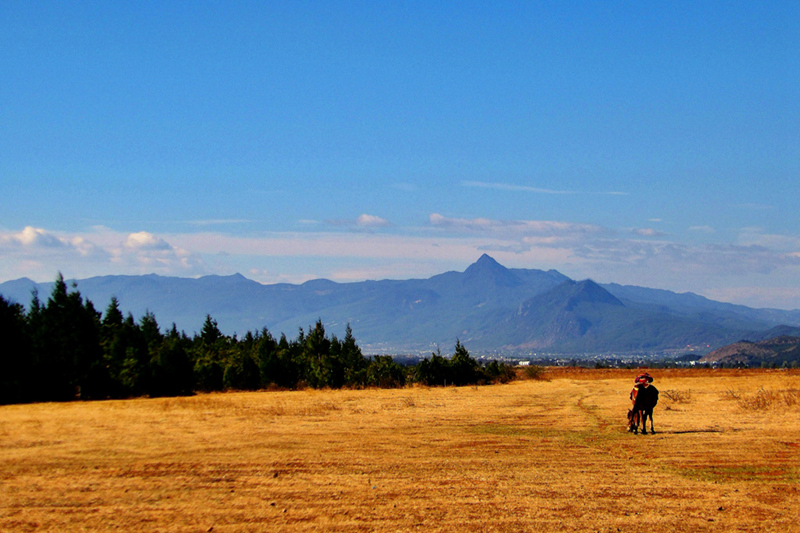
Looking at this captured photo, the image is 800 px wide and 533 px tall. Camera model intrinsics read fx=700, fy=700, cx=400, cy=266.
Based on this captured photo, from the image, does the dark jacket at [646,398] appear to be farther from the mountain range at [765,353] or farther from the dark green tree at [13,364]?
the mountain range at [765,353]

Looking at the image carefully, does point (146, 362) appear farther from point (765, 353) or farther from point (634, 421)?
point (765, 353)

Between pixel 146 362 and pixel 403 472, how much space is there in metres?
32.0

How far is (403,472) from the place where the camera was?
15.5 metres

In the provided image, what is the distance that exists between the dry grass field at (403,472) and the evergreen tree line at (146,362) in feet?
38.1

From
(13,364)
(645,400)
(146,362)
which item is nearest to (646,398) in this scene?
(645,400)

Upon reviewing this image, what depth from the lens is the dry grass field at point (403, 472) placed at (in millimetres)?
11680

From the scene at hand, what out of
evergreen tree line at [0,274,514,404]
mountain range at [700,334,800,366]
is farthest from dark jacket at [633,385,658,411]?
mountain range at [700,334,800,366]

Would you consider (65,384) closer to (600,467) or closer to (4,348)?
(4,348)

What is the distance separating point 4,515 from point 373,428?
1311cm

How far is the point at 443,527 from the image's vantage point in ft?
36.5

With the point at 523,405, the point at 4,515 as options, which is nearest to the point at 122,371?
the point at 523,405

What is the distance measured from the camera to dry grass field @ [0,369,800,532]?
11.7 meters

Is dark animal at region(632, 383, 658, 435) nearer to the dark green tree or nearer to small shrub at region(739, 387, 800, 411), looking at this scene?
small shrub at region(739, 387, 800, 411)

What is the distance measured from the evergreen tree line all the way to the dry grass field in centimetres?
1161
